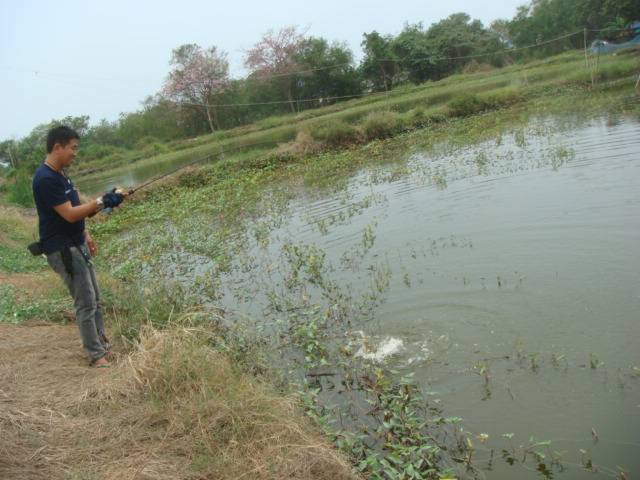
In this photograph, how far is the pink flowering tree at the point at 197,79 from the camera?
43.0 metres

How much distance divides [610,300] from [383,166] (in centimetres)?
1040

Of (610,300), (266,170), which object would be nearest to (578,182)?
(610,300)

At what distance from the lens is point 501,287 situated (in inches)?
215

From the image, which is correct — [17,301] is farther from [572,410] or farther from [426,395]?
[572,410]

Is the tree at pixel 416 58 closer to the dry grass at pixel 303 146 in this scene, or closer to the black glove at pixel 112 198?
the dry grass at pixel 303 146

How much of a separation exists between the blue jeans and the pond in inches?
76.0

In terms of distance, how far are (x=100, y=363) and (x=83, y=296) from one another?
66cm

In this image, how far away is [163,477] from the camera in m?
2.60

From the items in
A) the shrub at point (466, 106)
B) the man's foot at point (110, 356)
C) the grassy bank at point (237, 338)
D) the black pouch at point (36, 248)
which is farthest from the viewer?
the shrub at point (466, 106)

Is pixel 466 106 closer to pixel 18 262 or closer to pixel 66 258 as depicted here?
Answer: pixel 18 262

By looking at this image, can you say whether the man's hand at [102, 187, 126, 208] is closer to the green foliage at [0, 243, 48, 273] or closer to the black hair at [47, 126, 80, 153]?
the black hair at [47, 126, 80, 153]

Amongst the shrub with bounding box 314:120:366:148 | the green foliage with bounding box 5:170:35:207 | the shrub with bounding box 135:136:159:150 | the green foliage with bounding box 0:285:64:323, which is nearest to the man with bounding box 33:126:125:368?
the green foliage with bounding box 0:285:64:323

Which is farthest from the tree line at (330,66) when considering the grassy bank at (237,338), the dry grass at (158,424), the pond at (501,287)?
the dry grass at (158,424)

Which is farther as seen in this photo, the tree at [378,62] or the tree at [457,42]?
the tree at [457,42]
